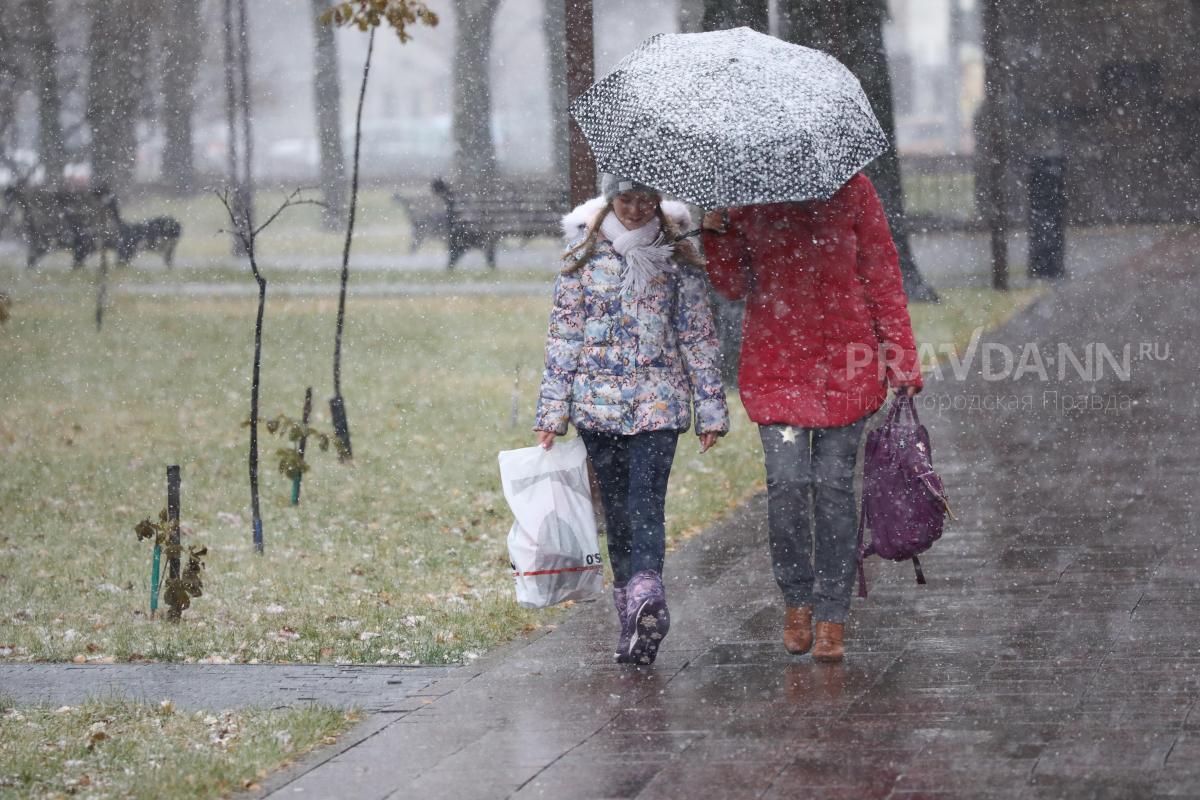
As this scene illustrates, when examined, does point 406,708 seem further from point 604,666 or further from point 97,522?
point 97,522

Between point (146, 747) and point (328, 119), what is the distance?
34661mm

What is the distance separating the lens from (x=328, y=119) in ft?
126

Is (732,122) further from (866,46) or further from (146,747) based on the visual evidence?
(866,46)

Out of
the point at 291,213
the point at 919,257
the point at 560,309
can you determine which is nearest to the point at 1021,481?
the point at 560,309

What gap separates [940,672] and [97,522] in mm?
5472

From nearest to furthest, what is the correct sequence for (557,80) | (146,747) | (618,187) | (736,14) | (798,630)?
1. (146,747)
2. (618,187)
3. (798,630)
4. (736,14)
5. (557,80)

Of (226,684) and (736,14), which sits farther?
(736,14)

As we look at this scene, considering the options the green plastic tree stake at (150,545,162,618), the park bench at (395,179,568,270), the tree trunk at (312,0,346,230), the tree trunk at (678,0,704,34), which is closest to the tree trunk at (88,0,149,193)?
the tree trunk at (312,0,346,230)

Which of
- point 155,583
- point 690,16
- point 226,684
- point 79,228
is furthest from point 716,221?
point 79,228

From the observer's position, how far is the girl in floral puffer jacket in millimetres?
5566

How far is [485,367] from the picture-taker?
16.4 m

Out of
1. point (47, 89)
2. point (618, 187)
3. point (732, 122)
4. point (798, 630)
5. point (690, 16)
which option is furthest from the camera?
point (47, 89)

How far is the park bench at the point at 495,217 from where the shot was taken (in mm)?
25750

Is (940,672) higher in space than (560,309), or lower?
lower
